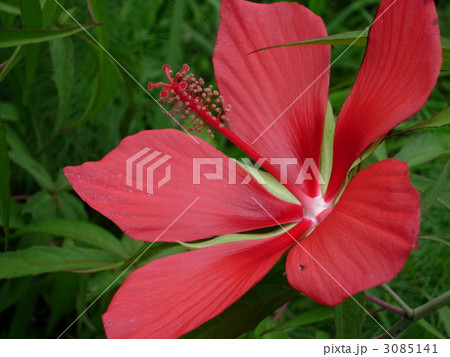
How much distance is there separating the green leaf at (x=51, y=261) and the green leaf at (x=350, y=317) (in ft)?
0.94

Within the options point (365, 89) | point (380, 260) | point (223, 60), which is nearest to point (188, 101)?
point (223, 60)

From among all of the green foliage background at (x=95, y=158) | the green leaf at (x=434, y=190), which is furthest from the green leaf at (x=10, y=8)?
the green leaf at (x=434, y=190)

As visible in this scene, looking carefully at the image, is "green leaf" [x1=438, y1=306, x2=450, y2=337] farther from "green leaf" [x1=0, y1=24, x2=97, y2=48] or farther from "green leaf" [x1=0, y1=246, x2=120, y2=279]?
"green leaf" [x1=0, y1=24, x2=97, y2=48]

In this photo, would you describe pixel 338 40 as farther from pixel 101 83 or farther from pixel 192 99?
pixel 101 83

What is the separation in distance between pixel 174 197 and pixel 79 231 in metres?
0.24

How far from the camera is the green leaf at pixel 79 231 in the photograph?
75 cm

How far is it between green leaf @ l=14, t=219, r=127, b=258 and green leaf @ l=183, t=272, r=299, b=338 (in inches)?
10.1

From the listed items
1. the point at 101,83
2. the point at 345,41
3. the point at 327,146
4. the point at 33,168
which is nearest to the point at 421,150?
the point at 327,146

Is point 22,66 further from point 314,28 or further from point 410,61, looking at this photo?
point 410,61

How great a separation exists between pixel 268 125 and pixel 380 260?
0.26 m

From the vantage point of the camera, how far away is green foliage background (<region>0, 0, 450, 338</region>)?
2.14ft

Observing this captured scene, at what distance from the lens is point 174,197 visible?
57 centimetres

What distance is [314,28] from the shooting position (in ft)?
1.84

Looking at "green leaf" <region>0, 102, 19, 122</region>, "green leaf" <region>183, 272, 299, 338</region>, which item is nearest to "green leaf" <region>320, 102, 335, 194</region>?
"green leaf" <region>183, 272, 299, 338</region>
